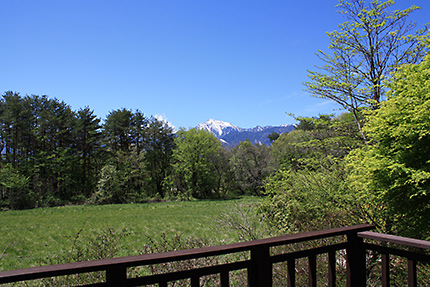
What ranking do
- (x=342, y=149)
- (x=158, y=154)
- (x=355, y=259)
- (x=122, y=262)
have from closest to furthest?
(x=122, y=262)
(x=355, y=259)
(x=342, y=149)
(x=158, y=154)

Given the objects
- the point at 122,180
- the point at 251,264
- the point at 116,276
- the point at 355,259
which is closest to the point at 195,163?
the point at 122,180

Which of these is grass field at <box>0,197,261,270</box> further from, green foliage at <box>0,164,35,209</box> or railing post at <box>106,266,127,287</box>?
green foliage at <box>0,164,35,209</box>

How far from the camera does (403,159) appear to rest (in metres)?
4.37

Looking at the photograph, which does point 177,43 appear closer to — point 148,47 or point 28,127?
point 148,47

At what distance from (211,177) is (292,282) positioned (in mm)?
30556

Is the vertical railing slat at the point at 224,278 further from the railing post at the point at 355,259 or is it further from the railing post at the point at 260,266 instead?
the railing post at the point at 355,259

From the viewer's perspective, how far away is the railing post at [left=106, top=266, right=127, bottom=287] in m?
1.40

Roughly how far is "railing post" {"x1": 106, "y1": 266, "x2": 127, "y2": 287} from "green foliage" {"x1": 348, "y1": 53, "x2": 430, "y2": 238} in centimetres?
419

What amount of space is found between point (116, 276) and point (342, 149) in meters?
10.6

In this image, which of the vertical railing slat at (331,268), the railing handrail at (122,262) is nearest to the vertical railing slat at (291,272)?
the railing handrail at (122,262)

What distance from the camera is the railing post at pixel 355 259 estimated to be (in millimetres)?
2277

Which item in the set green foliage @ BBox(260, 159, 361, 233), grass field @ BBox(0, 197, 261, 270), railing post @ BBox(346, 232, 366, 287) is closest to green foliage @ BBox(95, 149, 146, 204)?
grass field @ BBox(0, 197, 261, 270)

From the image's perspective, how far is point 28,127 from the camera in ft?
91.5

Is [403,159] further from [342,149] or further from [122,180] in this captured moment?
[122,180]
